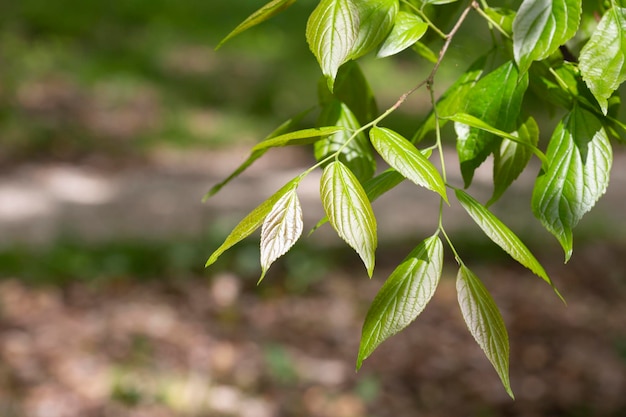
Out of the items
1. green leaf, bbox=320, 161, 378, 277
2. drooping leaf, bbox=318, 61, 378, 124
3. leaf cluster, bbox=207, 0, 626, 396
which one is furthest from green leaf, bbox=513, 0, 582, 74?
drooping leaf, bbox=318, 61, 378, 124

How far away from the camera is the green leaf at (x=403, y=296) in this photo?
36.0 inches

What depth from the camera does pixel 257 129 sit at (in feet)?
29.6

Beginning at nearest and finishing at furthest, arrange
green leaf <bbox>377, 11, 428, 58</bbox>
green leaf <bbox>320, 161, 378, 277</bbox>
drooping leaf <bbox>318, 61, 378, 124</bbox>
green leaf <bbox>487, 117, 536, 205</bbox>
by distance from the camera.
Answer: green leaf <bbox>320, 161, 378, 277</bbox>
green leaf <bbox>377, 11, 428, 58</bbox>
green leaf <bbox>487, 117, 536, 205</bbox>
drooping leaf <bbox>318, 61, 378, 124</bbox>

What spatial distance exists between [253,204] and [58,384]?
3289 millimetres

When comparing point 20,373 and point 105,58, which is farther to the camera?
point 105,58

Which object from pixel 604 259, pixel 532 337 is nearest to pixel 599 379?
pixel 532 337

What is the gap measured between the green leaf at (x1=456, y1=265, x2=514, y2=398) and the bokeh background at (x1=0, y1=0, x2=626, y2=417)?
55 centimetres

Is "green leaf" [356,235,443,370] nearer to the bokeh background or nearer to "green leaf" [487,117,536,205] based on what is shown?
"green leaf" [487,117,536,205]

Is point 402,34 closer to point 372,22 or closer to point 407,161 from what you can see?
point 372,22

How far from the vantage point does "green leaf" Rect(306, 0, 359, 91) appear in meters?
0.90

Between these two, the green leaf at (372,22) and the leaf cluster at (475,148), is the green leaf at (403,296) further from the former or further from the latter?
the green leaf at (372,22)

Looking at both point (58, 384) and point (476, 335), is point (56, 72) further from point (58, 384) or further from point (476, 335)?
point (476, 335)

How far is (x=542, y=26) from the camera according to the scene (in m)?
0.92

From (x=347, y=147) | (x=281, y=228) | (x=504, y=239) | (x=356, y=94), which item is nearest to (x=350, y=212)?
(x=281, y=228)
